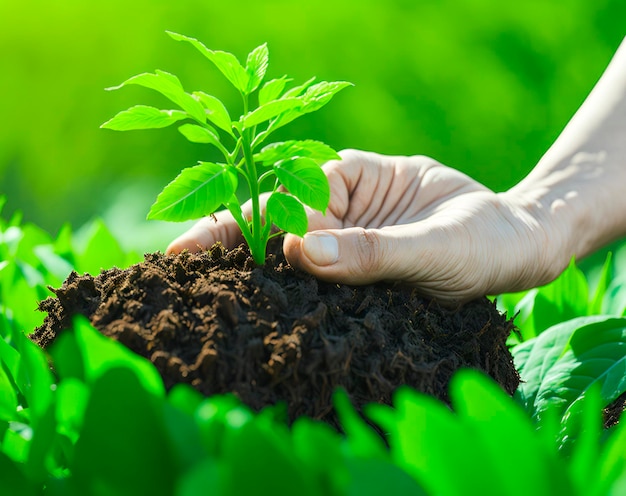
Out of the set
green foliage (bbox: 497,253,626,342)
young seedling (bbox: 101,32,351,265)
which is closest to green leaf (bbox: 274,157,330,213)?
young seedling (bbox: 101,32,351,265)

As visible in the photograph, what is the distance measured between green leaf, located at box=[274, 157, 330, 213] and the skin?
57 millimetres

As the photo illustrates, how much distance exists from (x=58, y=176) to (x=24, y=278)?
1875mm

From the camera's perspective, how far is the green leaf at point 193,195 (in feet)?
2.26

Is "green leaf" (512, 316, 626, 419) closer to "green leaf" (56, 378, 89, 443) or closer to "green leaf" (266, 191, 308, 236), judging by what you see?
"green leaf" (266, 191, 308, 236)

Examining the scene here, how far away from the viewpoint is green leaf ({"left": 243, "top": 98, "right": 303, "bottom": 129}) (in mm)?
676

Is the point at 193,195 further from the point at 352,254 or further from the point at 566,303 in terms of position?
the point at 566,303

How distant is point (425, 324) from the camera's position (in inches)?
30.5

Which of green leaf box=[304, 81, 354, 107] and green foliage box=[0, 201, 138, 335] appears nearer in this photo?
green leaf box=[304, 81, 354, 107]

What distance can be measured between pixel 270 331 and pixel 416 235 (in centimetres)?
27

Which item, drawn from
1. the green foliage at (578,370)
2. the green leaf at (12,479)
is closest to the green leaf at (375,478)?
the green leaf at (12,479)

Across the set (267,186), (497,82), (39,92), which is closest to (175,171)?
(267,186)

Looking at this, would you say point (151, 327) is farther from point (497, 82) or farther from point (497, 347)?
point (497, 82)

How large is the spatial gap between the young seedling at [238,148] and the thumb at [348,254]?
4 cm

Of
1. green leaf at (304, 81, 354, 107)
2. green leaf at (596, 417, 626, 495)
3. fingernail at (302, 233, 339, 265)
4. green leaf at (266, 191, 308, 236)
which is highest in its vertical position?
green leaf at (304, 81, 354, 107)
